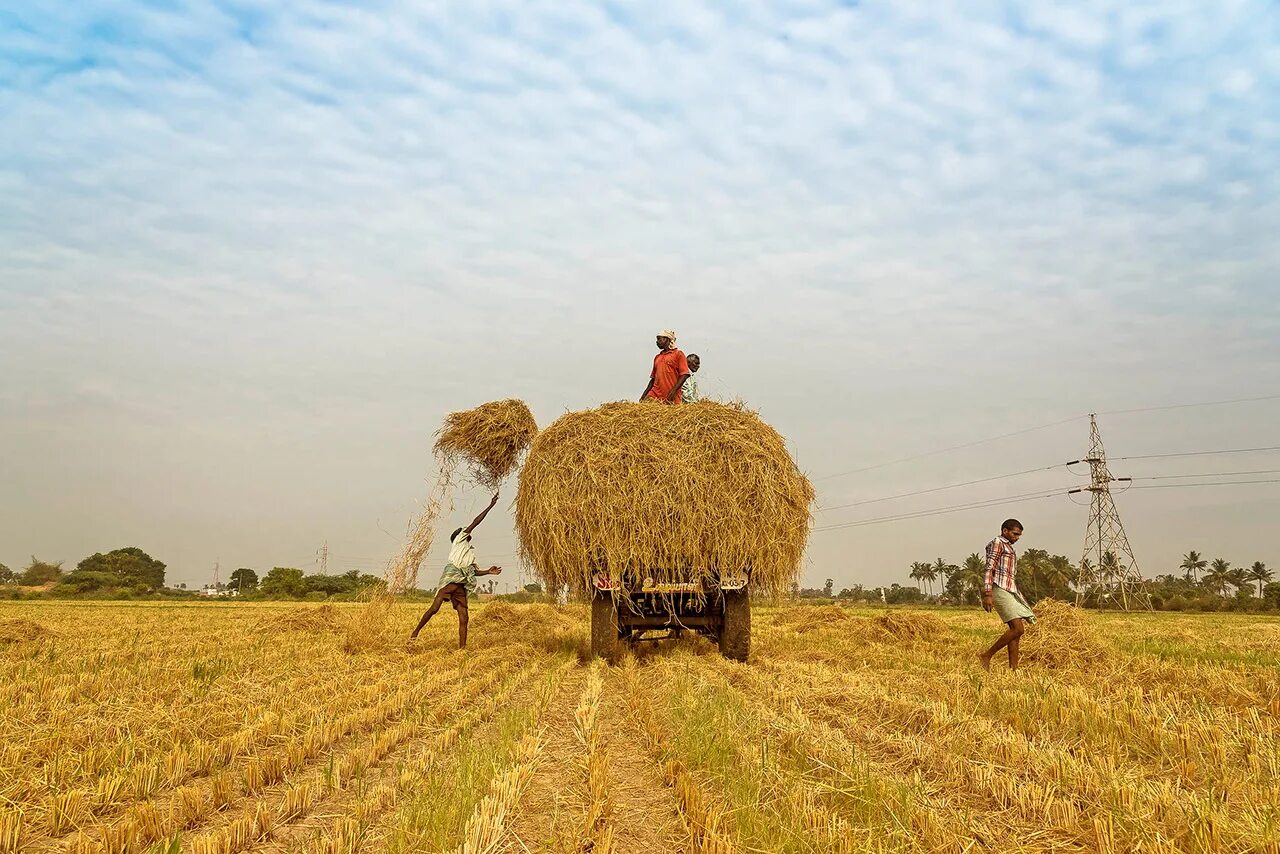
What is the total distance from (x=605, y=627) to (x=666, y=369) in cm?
354

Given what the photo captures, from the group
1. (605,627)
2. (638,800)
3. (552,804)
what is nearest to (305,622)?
(605,627)

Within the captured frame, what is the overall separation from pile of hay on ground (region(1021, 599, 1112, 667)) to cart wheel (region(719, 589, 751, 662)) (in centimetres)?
336

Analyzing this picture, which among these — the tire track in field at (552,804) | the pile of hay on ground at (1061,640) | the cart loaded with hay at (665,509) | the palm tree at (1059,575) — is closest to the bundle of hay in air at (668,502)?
the cart loaded with hay at (665,509)

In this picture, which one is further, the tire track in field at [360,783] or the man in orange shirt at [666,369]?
the man in orange shirt at [666,369]

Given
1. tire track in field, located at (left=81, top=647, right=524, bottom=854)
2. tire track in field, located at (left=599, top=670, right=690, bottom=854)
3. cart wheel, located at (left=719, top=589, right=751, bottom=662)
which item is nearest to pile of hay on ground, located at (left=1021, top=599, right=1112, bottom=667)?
cart wheel, located at (left=719, top=589, right=751, bottom=662)

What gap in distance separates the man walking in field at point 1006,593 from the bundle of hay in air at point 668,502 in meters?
2.26

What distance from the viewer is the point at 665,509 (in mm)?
8391

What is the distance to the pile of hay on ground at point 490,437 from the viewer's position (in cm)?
1150

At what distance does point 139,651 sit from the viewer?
1022cm

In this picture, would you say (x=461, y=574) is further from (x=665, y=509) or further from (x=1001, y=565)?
(x=1001, y=565)

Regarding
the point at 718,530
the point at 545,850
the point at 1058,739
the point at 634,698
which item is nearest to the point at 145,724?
the point at 634,698

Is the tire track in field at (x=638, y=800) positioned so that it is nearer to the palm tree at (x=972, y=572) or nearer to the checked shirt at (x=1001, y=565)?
the checked shirt at (x=1001, y=565)

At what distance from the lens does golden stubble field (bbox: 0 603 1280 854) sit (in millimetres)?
3039

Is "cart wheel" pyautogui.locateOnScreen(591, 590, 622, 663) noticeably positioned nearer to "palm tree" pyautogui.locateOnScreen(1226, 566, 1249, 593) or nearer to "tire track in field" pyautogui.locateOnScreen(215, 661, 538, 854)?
"tire track in field" pyautogui.locateOnScreen(215, 661, 538, 854)
